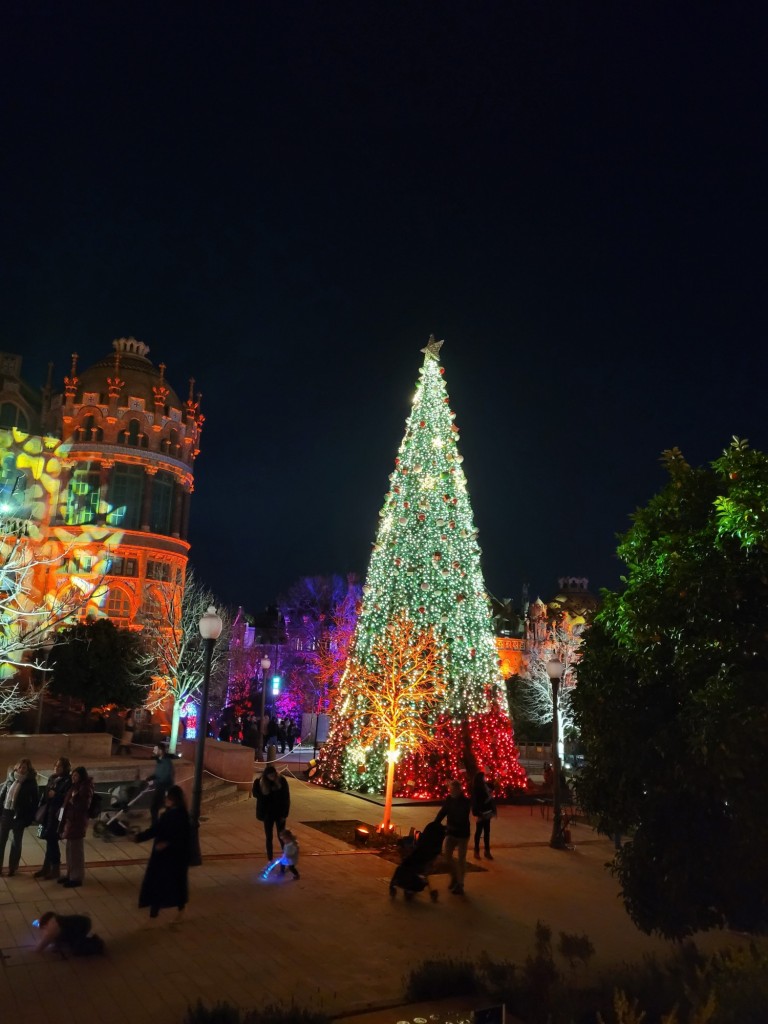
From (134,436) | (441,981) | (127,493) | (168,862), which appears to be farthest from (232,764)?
(134,436)

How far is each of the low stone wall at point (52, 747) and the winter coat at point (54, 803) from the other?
7231mm

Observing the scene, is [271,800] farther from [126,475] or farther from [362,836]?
[126,475]

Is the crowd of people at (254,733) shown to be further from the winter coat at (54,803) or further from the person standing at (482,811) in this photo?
the winter coat at (54,803)

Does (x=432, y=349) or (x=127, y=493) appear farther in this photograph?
(x=127, y=493)

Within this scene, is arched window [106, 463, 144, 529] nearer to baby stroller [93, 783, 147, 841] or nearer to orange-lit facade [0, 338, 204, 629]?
orange-lit facade [0, 338, 204, 629]

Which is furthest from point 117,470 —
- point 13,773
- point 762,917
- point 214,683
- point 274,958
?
point 762,917

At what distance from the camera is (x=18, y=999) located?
5.79 meters

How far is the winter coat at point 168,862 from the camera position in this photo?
24.5 feet

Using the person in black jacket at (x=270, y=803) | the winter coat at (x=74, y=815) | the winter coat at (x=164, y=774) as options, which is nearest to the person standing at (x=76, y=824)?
the winter coat at (x=74, y=815)

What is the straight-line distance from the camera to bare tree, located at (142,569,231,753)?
28.8 metres

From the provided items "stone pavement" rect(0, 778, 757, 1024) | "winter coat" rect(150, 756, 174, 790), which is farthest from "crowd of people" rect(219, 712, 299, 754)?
"winter coat" rect(150, 756, 174, 790)

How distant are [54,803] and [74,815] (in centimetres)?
81

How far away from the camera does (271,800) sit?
35.9 feet

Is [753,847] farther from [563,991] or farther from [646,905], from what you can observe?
[563,991]
